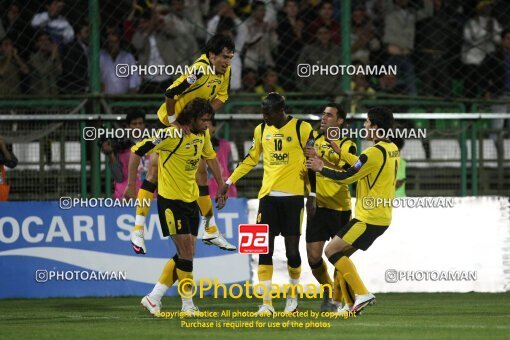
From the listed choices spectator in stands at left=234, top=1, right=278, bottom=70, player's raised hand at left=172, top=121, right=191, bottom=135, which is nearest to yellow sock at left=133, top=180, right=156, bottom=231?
player's raised hand at left=172, top=121, right=191, bottom=135

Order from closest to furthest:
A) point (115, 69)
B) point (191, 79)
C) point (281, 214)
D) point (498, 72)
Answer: point (191, 79) → point (281, 214) → point (115, 69) → point (498, 72)

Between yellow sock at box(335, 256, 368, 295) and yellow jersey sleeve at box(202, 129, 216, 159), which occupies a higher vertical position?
yellow jersey sleeve at box(202, 129, 216, 159)

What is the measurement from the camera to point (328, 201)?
1379 cm

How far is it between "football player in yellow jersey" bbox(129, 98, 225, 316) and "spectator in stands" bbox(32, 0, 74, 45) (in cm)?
541

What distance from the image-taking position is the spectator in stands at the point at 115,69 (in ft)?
56.4

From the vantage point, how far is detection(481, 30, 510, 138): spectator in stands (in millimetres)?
18844

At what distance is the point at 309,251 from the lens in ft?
45.2

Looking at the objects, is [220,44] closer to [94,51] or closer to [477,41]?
[94,51]

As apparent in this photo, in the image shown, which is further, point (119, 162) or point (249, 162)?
point (119, 162)

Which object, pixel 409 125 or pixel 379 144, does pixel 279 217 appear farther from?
pixel 409 125

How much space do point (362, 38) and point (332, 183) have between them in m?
5.32

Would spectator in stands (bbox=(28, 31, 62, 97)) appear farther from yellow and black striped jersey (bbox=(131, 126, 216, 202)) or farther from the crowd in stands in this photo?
yellow and black striped jersey (bbox=(131, 126, 216, 202))

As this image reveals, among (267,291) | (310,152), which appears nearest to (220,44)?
(310,152)

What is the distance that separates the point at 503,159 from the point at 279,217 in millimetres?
4765
